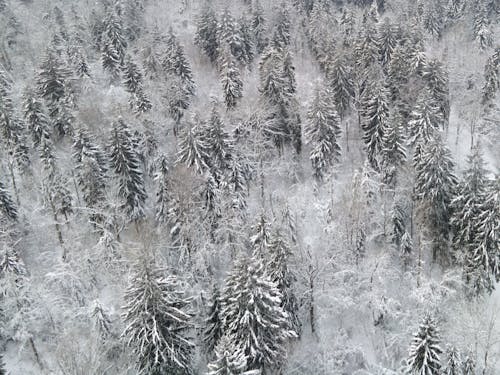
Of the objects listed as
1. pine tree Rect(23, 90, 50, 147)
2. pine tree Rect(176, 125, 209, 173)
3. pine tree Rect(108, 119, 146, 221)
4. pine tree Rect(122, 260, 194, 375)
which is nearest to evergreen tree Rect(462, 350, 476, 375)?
pine tree Rect(122, 260, 194, 375)

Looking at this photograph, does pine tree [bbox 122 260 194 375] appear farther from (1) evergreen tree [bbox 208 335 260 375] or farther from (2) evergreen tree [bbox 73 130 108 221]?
(2) evergreen tree [bbox 73 130 108 221]

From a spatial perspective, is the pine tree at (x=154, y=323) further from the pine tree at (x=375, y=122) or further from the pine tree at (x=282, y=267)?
the pine tree at (x=375, y=122)

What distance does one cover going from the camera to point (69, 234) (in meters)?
46.5

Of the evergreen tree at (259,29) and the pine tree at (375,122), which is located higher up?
the evergreen tree at (259,29)

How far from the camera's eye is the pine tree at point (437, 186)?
137ft

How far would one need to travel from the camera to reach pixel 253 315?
3120 cm

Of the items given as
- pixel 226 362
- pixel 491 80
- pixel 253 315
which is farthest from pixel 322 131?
pixel 226 362

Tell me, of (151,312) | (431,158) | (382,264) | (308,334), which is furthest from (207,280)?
(431,158)

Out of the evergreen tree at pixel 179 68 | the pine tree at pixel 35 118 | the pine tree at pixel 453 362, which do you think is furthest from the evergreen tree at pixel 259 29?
the pine tree at pixel 453 362

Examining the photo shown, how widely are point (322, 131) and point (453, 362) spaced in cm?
2616

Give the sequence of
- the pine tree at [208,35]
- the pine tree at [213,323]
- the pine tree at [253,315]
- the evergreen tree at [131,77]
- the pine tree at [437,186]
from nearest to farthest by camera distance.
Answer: the pine tree at [253,315] → the pine tree at [213,323] → the pine tree at [437,186] → the evergreen tree at [131,77] → the pine tree at [208,35]

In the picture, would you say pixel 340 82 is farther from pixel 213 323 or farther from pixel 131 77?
pixel 213 323

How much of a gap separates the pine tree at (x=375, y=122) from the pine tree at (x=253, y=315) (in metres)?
24.2

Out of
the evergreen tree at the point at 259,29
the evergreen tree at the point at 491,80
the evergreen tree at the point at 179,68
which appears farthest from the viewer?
the evergreen tree at the point at 259,29
